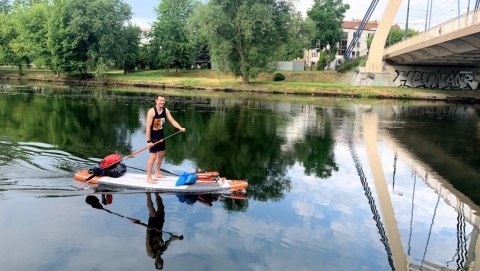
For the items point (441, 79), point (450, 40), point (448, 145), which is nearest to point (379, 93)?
point (441, 79)

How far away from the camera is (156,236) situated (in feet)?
25.0

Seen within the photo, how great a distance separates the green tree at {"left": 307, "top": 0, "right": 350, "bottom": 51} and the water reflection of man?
73.5m

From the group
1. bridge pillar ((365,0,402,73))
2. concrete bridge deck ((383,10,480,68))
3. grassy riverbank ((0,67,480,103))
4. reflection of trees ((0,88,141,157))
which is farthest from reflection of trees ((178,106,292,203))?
bridge pillar ((365,0,402,73))

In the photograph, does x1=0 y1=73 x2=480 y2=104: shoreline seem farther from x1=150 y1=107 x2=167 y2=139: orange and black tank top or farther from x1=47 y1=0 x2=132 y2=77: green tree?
x1=150 y1=107 x2=167 y2=139: orange and black tank top

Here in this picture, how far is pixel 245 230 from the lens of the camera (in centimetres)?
808

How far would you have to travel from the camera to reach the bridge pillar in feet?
162

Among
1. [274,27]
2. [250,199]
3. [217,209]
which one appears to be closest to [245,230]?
[217,209]

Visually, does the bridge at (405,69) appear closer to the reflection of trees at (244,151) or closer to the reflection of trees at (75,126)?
the reflection of trees at (244,151)

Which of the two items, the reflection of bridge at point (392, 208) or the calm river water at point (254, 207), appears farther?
the reflection of bridge at point (392, 208)

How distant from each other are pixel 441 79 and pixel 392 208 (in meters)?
53.6

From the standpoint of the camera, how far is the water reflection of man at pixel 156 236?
6883mm

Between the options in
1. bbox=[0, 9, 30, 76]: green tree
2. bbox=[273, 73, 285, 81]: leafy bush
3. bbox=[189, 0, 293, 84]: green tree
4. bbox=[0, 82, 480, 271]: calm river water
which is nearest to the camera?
bbox=[0, 82, 480, 271]: calm river water

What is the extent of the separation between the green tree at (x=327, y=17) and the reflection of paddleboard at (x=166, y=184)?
71.6 meters

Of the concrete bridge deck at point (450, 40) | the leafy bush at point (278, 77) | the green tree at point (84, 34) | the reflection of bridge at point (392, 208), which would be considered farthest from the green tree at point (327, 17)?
the reflection of bridge at point (392, 208)
